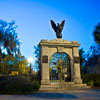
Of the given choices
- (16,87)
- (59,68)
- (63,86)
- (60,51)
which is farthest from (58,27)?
(16,87)

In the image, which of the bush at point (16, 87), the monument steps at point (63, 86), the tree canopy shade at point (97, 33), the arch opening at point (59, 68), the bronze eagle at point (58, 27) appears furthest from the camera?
the tree canopy shade at point (97, 33)

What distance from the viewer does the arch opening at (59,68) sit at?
50.5 feet

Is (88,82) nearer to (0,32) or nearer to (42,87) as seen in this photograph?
(42,87)

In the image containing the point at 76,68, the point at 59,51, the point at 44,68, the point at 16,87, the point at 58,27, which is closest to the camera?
the point at 16,87

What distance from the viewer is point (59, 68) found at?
612 inches

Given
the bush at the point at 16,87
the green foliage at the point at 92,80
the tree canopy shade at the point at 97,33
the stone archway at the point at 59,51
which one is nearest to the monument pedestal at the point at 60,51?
the stone archway at the point at 59,51

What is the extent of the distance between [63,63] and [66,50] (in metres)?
1.48

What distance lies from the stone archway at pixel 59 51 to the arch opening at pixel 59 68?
0.58 metres

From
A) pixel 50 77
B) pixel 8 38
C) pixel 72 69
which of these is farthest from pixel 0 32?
pixel 72 69

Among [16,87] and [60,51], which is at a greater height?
[60,51]

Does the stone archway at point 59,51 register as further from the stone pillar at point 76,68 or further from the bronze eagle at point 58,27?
the bronze eagle at point 58,27

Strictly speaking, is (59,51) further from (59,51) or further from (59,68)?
(59,68)

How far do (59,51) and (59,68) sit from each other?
1867 mm

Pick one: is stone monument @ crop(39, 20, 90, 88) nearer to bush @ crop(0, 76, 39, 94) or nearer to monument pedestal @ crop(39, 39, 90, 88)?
monument pedestal @ crop(39, 39, 90, 88)
